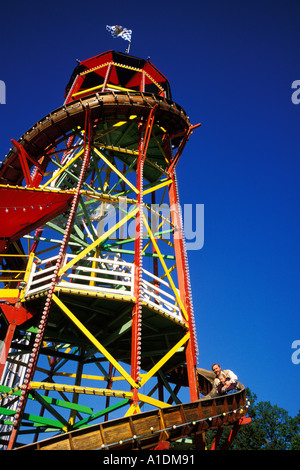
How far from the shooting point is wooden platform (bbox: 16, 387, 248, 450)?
24.1ft

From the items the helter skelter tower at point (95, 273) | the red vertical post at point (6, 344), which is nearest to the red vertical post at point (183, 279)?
the helter skelter tower at point (95, 273)

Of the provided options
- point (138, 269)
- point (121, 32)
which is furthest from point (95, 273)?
point (121, 32)

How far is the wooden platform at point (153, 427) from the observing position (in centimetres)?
736

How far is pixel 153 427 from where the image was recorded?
8.55 m

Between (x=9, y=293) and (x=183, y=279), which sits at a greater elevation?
(x=183, y=279)

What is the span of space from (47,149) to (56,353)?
9324 millimetres

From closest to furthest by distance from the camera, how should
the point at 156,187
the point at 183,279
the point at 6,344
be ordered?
the point at 6,344
the point at 183,279
the point at 156,187

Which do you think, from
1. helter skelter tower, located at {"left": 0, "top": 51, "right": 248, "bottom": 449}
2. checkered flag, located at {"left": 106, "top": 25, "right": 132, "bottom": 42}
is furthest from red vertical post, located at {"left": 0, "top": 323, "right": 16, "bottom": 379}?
checkered flag, located at {"left": 106, "top": 25, "right": 132, "bottom": 42}

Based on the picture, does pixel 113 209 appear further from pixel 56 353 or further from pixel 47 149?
pixel 56 353

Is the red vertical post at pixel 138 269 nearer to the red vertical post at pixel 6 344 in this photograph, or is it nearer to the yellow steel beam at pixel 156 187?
the yellow steel beam at pixel 156 187

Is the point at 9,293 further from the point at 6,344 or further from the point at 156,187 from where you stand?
the point at 156,187

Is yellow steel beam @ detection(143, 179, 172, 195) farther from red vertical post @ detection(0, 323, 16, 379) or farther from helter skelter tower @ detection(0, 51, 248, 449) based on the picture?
red vertical post @ detection(0, 323, 16, 379)

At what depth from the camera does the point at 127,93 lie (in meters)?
15.8

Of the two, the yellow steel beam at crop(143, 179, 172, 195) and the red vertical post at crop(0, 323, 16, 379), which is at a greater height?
the yellow steel beam at crop(143, 179, 172, 195)
